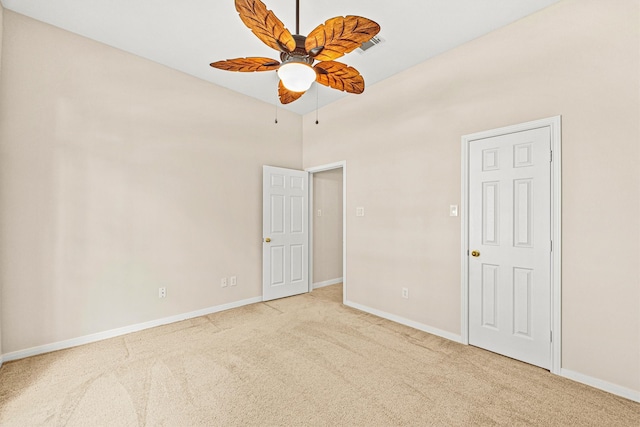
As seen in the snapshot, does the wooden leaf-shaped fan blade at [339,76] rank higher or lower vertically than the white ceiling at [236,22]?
lower

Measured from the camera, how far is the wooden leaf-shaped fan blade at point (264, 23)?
55.2 inches

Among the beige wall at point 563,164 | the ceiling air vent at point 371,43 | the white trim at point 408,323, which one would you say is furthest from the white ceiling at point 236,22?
the white trim at point 408,323

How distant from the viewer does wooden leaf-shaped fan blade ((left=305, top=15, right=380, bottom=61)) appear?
1.44 meters

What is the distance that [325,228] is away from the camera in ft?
16.9

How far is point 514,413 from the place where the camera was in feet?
5.96

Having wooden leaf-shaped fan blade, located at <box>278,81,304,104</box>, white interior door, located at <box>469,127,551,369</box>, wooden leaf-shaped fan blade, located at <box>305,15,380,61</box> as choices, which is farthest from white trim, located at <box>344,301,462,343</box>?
wooden leaf-shaped fan blade, located at <box>305,15,380,61</box>

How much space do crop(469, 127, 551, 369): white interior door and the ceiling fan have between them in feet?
5.07

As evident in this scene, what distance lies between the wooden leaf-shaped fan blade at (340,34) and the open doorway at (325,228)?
9.95 ft

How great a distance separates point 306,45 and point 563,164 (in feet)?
7.17

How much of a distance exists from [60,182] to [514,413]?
13.5ft

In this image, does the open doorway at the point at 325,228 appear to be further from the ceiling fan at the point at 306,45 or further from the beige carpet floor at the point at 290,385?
the ceiling fan at the point at 306,45

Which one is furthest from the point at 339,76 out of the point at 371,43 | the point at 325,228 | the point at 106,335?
the point at 325,228

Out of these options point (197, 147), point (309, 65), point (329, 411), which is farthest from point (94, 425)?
point (197, 147)

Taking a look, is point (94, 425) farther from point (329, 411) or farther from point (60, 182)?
point (60, 182)
